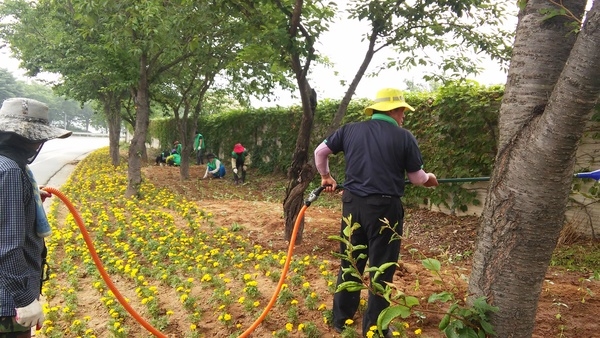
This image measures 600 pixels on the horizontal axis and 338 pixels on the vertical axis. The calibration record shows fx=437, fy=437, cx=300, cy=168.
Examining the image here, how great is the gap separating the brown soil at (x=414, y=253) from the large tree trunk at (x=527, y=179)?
0.30 meters

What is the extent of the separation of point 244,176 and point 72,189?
4977mm

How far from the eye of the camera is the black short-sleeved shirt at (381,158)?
10.3 feet

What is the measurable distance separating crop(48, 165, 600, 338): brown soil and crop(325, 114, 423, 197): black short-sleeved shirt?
60 cm

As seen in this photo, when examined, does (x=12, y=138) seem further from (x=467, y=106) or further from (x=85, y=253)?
(x=467, y=106)

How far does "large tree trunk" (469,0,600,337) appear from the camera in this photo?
2059mm

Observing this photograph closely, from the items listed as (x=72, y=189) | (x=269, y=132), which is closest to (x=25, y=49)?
(x=72, y=189)

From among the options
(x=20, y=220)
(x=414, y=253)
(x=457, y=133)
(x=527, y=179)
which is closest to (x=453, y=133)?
(x=457, y=133)

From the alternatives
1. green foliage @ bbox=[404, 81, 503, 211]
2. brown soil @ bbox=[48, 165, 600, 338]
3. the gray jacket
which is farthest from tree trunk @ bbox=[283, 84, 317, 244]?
the gray jacket

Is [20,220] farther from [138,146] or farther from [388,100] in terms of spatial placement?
[138,146]

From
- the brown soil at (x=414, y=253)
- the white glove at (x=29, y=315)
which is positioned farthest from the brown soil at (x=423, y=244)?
the white glove at (x=29, y=315)

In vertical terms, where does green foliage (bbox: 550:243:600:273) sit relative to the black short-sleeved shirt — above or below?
below

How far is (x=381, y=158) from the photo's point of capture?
124 inches

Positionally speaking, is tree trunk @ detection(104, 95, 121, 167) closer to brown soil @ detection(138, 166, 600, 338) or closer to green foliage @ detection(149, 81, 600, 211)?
brown soil @ detection(138, 166, 600, 338)

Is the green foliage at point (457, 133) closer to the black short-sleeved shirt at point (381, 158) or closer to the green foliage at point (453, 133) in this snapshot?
the green foliage at point (453, 133)
